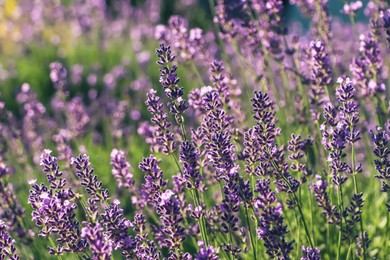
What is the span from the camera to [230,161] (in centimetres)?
230

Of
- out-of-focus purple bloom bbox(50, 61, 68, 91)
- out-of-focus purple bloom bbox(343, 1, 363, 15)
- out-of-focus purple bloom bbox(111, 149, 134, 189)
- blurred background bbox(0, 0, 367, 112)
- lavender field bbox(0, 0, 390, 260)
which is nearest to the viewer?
lavender field bbox(0, 0, 390, 260)

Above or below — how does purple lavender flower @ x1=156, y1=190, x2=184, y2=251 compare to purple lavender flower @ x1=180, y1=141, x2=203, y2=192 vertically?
below

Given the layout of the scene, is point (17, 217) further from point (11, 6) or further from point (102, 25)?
point (11, 6)

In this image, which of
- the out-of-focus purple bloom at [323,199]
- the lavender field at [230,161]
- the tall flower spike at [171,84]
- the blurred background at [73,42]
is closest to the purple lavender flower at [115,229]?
the lavender field at [230,161]

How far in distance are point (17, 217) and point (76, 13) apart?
566cm

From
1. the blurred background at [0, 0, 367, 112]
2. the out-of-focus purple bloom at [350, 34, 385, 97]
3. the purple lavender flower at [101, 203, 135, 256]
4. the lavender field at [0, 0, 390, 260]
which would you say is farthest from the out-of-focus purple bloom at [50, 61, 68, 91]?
the purple lavender flower at [101, 203, 135, 256]

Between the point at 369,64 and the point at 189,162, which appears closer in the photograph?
the point at 189,162

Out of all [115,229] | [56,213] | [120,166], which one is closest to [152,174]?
[115,229]

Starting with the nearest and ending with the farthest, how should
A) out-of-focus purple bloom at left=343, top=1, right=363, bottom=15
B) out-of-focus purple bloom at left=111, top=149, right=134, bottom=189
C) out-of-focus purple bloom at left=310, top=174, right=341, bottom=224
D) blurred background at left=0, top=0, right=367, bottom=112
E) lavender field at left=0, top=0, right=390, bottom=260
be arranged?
lavender field at left=0, top=0, right=390, bottom=260 < out-of-focus purple bloom at left=310, top=174, right=341, bottom=224 < out-of-focus purple bloom at left=111, top=149, right=134, bottom=189 < out-of-focus purple bloom at left=343, top=1, right=363, bottom=15 < blurred background at left=0, top=0, right=367, bottom=112

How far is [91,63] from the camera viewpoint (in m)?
8.15

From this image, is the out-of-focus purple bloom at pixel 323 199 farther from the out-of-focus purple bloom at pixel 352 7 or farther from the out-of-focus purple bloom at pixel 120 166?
the out-of-focus purple bloom at pixel 352 7

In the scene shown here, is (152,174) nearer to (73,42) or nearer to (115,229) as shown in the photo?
(115,229)

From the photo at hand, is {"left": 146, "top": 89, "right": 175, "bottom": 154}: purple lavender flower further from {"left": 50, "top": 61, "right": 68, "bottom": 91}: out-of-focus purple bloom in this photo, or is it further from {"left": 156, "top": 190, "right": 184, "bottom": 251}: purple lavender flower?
{"left": 50, "top": 61, "right": 68, "bottom": 91}: out-of-focus purple bloom

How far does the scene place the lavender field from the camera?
7.63 ft
